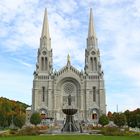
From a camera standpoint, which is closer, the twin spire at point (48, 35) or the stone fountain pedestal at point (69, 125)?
the stone fountain pedestal at point (69, 125)

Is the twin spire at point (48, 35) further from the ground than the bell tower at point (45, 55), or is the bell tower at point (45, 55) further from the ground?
the twin spire at point (48, 35)

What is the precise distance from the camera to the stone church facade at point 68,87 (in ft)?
354

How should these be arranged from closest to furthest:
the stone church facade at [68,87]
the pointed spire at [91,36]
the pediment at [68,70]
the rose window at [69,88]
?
the stone church facade at [68,87] → the pediment at [68,70] → the rose window at [69,88] → the pointed spire at [91,36]

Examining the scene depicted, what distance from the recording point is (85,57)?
378ft

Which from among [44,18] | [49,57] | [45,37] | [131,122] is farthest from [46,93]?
[131,122]

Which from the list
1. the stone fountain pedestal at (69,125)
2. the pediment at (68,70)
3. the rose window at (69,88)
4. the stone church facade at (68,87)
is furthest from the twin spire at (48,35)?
the stone fountain pedestal at (69,125)

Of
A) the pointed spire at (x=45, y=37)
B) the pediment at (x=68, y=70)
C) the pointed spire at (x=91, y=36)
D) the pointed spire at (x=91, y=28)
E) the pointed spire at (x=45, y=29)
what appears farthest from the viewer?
the pointed spire at (x=91, y=28)

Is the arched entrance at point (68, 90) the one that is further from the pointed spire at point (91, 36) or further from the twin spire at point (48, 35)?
the pointed spire at point (91, 36)

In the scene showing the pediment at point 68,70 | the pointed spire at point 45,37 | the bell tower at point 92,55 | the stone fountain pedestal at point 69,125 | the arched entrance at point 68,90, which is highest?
the pointed spire at point 45,37

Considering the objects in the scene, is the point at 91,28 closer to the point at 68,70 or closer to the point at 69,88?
the point at 68,70

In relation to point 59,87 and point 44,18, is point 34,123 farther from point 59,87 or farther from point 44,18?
point 44,18

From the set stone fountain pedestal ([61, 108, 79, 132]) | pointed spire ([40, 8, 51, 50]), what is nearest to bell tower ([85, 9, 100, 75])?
pointed spire ([40, 8, 51, 50])

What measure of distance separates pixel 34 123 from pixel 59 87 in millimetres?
25100

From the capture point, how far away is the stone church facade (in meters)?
108
